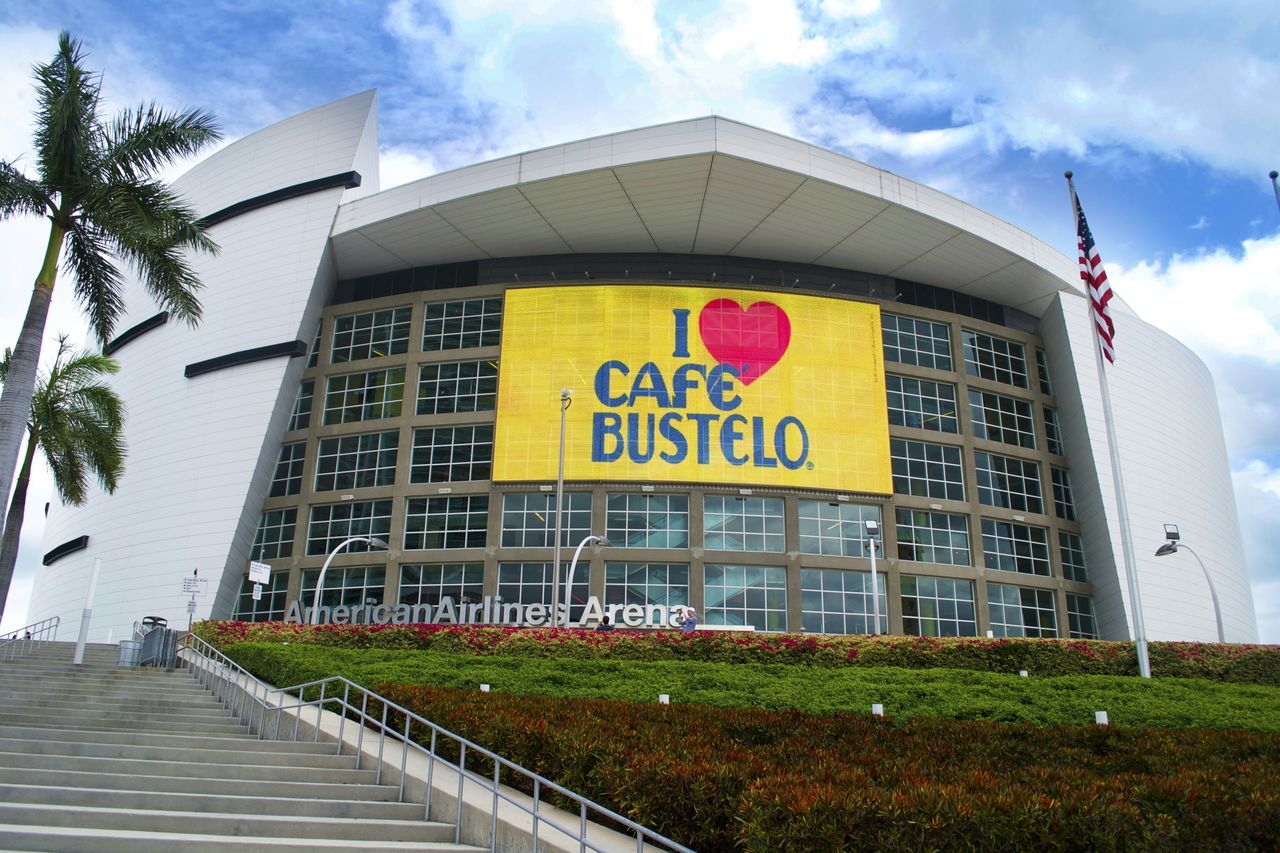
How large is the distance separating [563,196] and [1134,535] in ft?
99.7

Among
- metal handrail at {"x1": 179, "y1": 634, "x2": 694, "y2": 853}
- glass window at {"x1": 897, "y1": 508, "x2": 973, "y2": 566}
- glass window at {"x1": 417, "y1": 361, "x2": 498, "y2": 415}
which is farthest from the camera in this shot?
glass window at {"x1": 417, "y1": 361, "x2": 498, "y2": 415}

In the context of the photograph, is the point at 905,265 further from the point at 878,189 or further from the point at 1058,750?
the point at 1058,750

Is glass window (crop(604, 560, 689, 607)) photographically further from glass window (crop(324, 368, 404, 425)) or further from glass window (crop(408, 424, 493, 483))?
glass window (crop(324, 368, 404, 425))

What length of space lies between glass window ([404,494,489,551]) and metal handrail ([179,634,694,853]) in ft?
66.7

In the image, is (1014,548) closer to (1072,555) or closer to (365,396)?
(1072,555)

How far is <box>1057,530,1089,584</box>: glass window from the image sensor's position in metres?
48.8

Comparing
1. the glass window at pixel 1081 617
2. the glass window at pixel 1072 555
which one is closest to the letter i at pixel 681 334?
the glass window at pixel 1072 555

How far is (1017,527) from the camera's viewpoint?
48219 mm

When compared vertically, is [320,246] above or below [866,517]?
above

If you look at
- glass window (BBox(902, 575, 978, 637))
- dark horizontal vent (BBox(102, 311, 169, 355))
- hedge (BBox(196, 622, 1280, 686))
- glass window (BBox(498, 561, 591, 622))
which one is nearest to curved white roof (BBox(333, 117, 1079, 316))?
dark horizontal vent (BBox(102, 311, 169, 355))

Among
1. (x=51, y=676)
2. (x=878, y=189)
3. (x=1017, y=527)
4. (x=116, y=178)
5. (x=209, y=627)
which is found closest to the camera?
(x=116, y=178)

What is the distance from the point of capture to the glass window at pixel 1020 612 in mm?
45844

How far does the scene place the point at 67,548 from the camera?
52.5m

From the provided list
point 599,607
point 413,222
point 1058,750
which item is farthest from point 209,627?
point 1058,750
